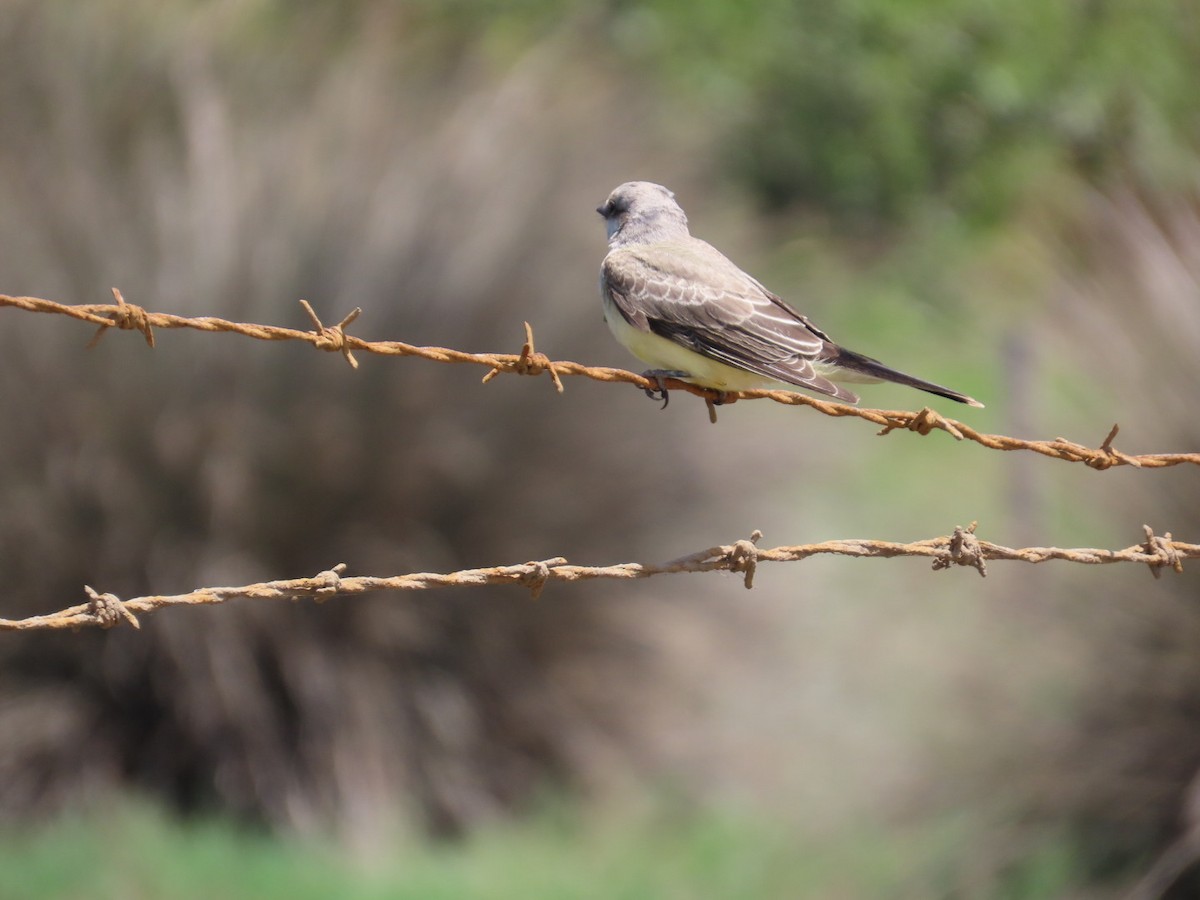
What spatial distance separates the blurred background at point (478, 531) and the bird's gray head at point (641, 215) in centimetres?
302

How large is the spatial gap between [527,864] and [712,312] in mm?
4371

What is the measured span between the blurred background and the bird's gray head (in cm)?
302

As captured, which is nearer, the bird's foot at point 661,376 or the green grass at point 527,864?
the bird's foot at point 661,376

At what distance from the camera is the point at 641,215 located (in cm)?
555

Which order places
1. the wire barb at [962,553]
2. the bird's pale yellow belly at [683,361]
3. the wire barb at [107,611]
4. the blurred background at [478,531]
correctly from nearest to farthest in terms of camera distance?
1. the wire barb at [107,611]
2. the wire barb at [962,553]
3. the bird's pale yellow belly at [683,361]
4. the blurred background at [478,531]

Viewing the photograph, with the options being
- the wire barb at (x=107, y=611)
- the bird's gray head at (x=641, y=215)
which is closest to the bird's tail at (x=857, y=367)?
the bird's gray head at (x=641, y=215)

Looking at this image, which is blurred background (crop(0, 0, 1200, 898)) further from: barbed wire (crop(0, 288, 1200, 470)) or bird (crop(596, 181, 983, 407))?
barbed wire (crop(0, 288, 1200, 470))

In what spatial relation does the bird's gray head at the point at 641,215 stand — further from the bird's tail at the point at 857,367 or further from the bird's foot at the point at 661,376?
the bird's tail at the point at 857,367

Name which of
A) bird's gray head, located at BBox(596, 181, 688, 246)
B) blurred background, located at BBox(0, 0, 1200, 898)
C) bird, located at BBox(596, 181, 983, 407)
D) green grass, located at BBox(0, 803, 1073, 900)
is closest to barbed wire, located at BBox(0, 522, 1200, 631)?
bird, located at BBox(596, 181, 983, 407)

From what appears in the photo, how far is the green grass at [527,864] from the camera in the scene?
7.25 meters

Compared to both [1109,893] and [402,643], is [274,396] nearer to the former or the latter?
[402,643]

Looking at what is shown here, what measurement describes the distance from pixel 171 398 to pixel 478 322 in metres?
1.77

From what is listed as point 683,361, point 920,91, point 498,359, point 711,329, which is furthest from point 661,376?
point 920,91

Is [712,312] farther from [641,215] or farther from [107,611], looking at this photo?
[107,611]
